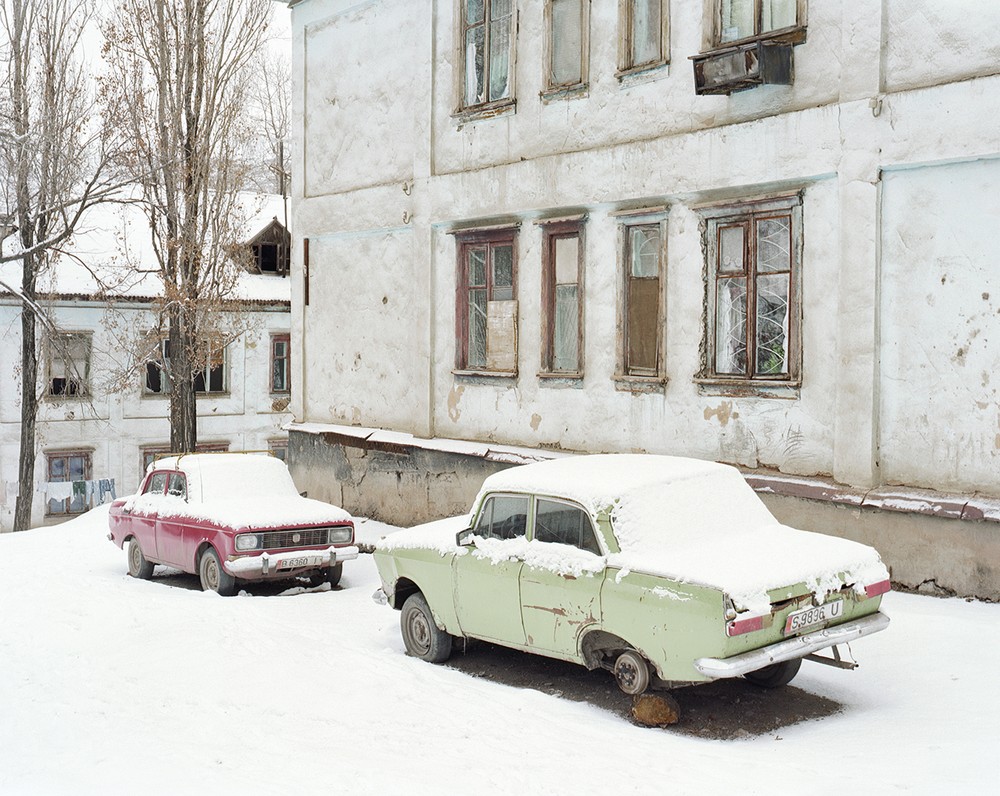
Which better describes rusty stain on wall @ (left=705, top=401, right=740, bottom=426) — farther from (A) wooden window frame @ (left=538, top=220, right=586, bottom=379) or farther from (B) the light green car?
(B) the light green car

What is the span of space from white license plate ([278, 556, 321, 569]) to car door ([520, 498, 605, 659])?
15.0ft

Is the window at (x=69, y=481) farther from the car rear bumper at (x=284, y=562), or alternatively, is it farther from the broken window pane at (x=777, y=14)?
the broken window pane at (x=777, y=14)

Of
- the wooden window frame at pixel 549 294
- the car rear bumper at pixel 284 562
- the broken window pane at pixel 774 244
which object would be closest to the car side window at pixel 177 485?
the car rear bumper at pixel 284 562

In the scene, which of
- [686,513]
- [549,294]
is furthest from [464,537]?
[549,294]

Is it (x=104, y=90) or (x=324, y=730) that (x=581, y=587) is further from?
(x=104, y=90)

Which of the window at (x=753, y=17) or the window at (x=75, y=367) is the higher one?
the window at (x=753, y=17)

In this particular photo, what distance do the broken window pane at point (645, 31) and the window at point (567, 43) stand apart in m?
0.70

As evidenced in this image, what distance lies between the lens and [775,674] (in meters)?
7.52

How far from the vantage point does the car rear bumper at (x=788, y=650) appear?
6262mm

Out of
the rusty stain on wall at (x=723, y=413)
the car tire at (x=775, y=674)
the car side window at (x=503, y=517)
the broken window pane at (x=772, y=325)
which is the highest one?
the broken window pane at (x=772, y=325)

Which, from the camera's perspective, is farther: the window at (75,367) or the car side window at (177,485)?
the window at (75,367)

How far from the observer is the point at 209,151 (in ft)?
73.2

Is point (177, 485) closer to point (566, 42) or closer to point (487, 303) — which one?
point (487, 303)

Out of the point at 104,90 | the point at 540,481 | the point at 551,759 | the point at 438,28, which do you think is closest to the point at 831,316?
the point at 540,481
